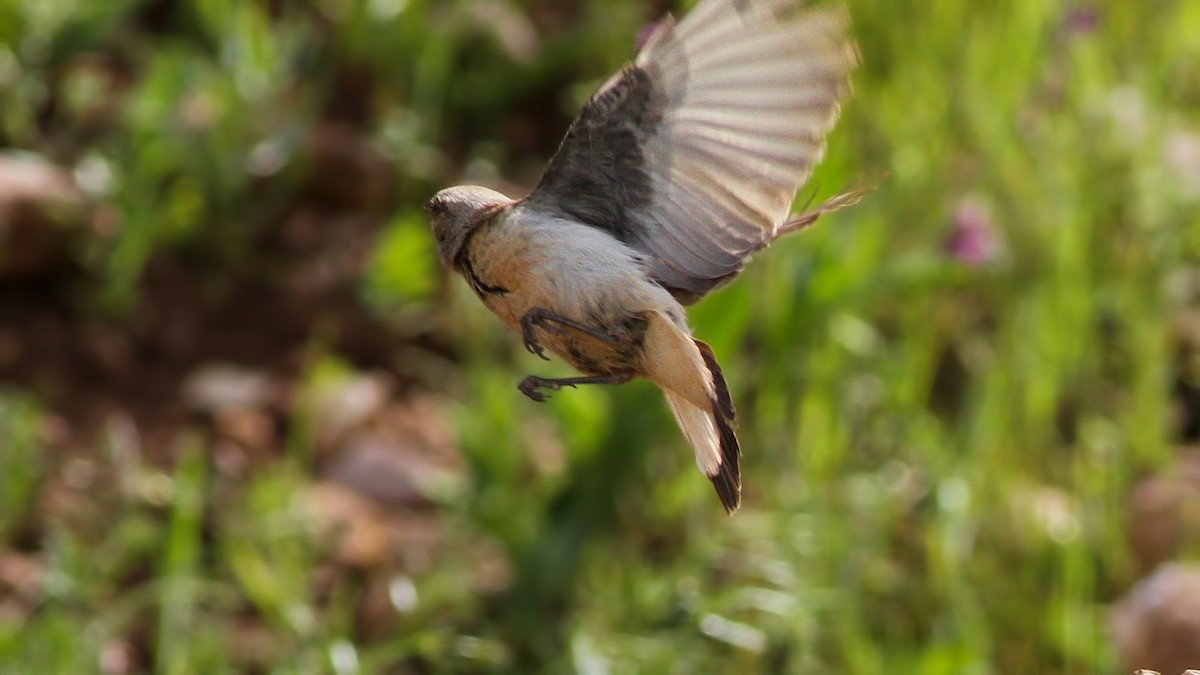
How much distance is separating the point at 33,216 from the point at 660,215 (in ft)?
8.20

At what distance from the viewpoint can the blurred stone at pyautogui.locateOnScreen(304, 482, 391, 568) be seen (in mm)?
3369

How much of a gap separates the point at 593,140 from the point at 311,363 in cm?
222

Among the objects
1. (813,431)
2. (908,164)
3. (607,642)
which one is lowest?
(607,642)

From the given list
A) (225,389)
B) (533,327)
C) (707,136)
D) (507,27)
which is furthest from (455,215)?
(507,27)

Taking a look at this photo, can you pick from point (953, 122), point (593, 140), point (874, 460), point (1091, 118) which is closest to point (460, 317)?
point (874, 460)

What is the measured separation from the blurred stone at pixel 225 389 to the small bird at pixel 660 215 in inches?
81.2

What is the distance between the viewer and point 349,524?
341cm

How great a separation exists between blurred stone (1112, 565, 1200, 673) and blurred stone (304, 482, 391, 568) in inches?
58.6

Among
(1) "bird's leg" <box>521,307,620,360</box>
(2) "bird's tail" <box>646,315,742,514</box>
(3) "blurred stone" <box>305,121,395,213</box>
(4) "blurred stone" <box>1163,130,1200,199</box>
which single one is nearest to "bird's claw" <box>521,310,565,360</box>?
(1) "bird's leg" <box>521,307,620,360</box>

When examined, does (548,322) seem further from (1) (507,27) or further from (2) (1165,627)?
(1) (507,27)

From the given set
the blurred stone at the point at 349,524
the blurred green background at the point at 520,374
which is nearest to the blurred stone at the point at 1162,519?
the blurred green background at the point at 520,374

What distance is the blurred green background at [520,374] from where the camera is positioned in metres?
3.07

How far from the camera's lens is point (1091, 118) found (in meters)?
3.68

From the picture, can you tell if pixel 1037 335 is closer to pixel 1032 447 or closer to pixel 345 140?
pixel 1032 447
